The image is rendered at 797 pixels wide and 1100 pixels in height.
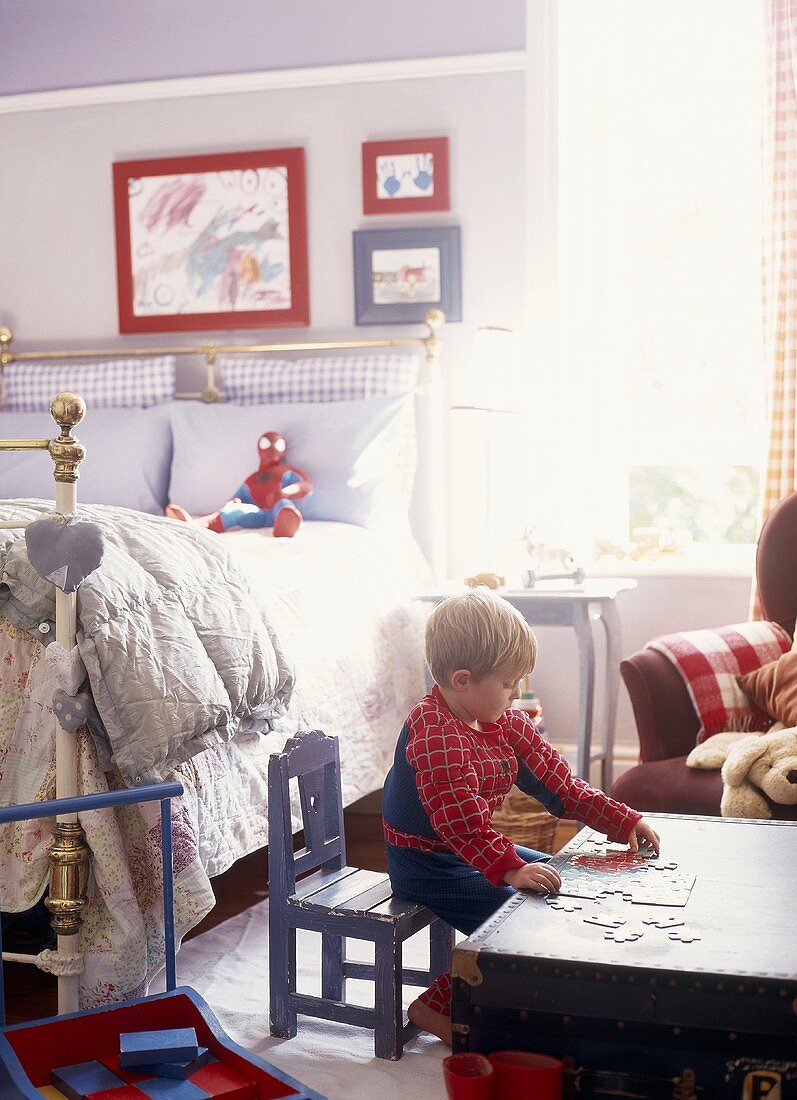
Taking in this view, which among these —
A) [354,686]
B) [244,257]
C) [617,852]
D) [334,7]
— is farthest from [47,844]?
[334,7]

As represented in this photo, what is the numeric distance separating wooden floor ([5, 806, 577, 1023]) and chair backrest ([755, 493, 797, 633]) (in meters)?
0.83

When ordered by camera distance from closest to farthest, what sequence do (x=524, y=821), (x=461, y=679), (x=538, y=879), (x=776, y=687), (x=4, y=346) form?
(x=538, y=879) < (x=461, y=679) < (x=776, y=687) < (x=524, y=821) < (x=4, y=346)

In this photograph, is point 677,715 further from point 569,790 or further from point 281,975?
point 281,975

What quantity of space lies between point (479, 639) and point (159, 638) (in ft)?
1.76

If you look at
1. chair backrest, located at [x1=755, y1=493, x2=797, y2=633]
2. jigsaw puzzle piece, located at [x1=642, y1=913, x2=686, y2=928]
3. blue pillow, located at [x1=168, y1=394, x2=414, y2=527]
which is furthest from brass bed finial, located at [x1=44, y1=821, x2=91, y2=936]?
blue pillow, located at [x1=168, y1=394, x2=414, y2=527]

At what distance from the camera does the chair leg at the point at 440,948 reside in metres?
2.14

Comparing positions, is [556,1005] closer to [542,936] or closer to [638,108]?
[542,936]

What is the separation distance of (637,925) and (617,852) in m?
0.32

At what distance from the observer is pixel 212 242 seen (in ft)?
13.3

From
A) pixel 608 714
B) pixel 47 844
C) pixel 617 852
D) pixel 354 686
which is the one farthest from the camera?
pixel 608 714

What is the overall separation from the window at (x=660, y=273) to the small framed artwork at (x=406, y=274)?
34 centimetres

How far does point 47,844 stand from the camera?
2.03 meters

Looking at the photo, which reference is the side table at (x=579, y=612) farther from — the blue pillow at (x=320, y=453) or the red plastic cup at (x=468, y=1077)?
the red plastic cup at (x=468, y=1077)

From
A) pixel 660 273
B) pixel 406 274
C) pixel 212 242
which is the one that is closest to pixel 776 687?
pixel 660 273
